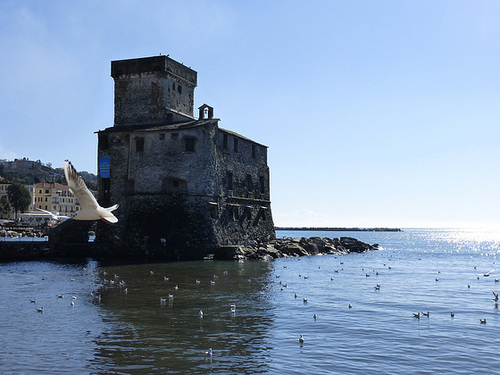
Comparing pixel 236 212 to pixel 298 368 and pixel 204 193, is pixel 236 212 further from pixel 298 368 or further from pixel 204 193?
pixel 298 368

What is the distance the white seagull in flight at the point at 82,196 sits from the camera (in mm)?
14586

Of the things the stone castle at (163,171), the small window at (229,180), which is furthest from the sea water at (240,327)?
the small window at (229,180)

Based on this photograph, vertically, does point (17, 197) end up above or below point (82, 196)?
above

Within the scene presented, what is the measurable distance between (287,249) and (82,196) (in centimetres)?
4321

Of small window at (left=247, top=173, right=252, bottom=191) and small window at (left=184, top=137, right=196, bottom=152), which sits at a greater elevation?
small window at (left=184, top=137, right=196, bottom=152)

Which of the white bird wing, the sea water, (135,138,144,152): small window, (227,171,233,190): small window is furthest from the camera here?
(227,171,233,190): small window

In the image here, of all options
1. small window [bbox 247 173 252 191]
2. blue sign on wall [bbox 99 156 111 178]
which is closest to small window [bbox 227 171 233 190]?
small window [bbox 247 173 252 191]

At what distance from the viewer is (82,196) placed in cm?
1595

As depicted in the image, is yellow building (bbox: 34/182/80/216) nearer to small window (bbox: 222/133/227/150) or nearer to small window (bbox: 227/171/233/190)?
small window (bbox: 227/171/233/190)

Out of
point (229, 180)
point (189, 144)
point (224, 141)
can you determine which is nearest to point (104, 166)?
point (189, 144)

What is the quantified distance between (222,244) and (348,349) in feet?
112

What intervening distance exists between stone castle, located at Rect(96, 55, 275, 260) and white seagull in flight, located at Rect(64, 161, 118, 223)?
28.7m

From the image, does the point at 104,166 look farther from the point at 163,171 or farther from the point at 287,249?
the point at 287,249

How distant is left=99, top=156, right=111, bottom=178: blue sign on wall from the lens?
160 ft
